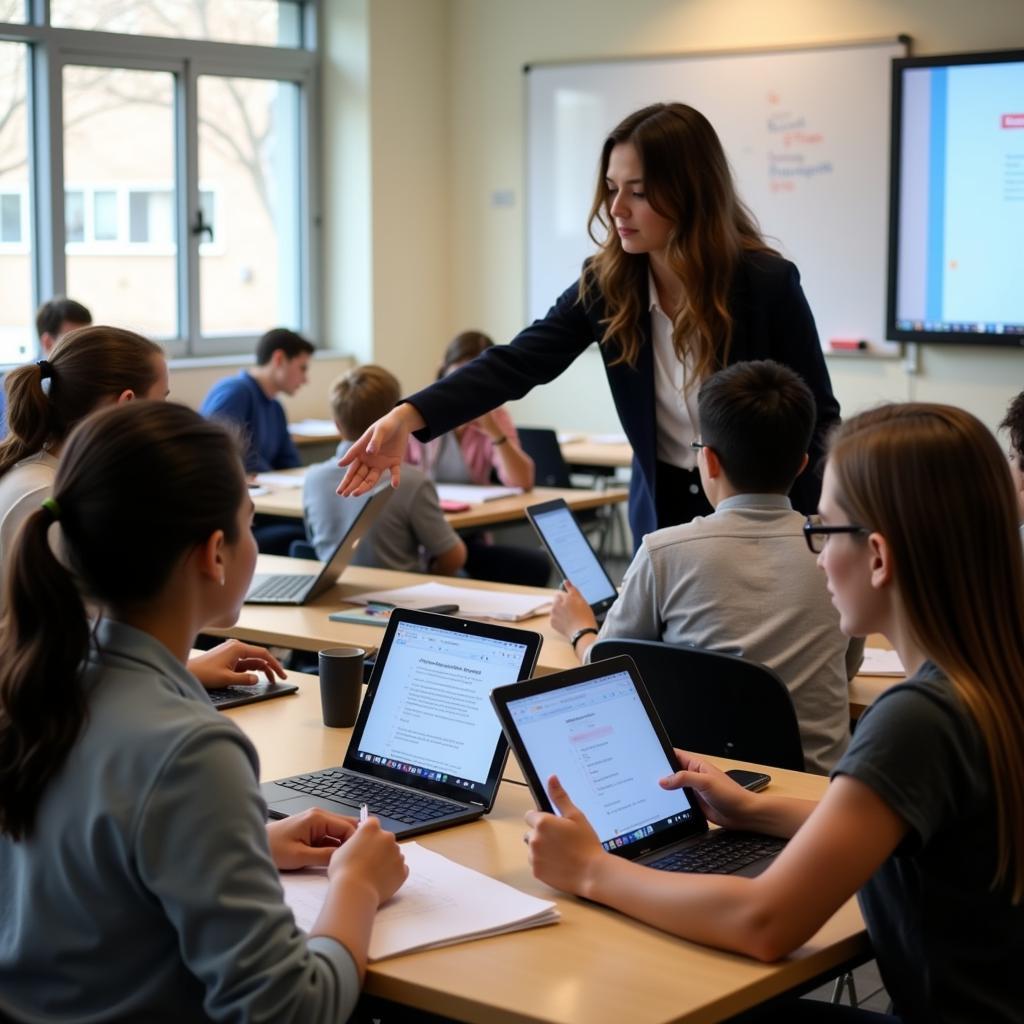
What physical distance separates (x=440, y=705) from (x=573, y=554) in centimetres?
129

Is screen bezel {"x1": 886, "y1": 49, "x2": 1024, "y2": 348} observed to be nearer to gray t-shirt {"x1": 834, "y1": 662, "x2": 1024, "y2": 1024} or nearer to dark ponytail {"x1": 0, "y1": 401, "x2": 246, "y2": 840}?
gray t-shirt {"x1": 834, "y1": 662, "x2": 1024, "y2": 1024}

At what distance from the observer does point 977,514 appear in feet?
4.56

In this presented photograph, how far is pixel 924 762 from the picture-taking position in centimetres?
135

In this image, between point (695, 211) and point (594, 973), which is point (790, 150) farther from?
point (594, 973)

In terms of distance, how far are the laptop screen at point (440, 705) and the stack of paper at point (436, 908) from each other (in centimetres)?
24

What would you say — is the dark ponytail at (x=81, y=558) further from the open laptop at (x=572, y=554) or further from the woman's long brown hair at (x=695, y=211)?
the open laptop at (x=572, y=554)

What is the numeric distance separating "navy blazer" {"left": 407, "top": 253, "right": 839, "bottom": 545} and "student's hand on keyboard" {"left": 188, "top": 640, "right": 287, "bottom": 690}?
54cm

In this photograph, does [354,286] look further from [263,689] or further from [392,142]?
[263,689]

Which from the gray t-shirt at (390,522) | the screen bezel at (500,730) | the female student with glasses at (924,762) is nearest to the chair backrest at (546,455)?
the gray t-shirt at (390,522)

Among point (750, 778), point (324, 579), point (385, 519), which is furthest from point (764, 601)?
point (385, 519)

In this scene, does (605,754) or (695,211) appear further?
(695,211)

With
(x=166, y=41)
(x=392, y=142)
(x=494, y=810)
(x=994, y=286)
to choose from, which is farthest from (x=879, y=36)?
(x=494, y=810)

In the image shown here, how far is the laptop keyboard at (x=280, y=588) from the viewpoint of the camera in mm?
3322

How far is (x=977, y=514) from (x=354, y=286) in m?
6.42
